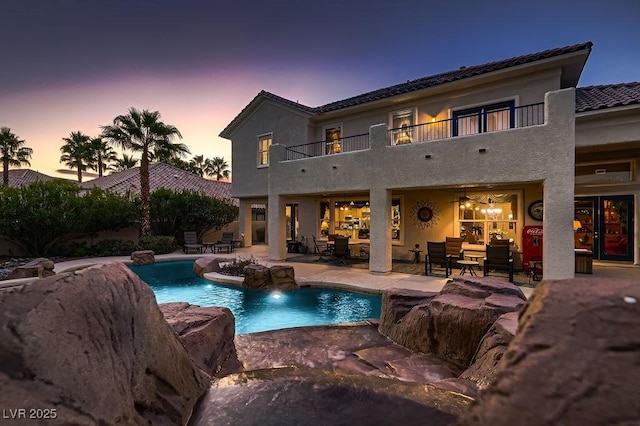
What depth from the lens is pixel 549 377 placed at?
1351 mm

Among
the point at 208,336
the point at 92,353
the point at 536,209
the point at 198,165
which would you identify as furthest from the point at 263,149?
the point at 198,165

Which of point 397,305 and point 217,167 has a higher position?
point 217,167

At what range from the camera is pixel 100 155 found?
35.6 m

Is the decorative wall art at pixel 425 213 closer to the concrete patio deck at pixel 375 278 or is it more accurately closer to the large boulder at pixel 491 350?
the concrete patio deck at pixel 375 278

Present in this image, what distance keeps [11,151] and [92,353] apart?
4066cm

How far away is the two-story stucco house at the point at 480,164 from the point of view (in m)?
8.92

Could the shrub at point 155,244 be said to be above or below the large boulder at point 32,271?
above

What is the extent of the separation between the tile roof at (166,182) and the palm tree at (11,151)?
20.4 feet

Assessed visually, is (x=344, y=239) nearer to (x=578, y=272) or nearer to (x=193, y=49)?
(x=578, y=272)

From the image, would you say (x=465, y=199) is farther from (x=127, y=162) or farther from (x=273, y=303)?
(x=127, y=162)

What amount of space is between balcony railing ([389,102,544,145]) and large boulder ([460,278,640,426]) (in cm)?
978

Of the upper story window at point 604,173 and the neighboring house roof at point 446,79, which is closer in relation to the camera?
the neighboring house roof at point 446,79

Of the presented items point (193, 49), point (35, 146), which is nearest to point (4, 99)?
point (193, 49)

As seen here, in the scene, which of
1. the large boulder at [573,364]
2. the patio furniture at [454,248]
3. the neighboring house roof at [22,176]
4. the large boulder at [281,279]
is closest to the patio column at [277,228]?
the large boulder at [281,279]
